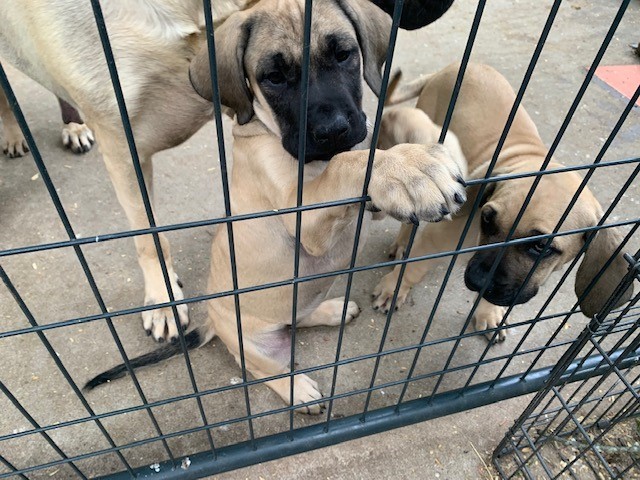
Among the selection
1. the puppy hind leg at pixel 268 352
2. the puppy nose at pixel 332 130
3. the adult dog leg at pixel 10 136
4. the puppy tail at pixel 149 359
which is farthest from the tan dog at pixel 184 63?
the adult dog leg at pixel 10 136

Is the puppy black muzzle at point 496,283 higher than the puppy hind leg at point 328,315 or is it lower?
higher

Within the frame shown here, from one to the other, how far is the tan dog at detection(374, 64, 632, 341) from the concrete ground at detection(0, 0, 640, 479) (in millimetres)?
242

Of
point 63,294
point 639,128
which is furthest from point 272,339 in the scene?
point 639,128

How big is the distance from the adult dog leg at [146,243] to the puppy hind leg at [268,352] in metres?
0.27

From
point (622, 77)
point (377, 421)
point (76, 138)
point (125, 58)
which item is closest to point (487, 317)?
point (377, 421)

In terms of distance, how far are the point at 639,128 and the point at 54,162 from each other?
159 inches

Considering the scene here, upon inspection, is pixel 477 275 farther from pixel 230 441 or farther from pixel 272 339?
pixel 230 441

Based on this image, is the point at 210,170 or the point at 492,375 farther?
the point at 210,170

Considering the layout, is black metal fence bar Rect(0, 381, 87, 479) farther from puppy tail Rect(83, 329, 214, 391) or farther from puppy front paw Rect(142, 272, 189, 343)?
puppy front paw Rect(142, 272, 189, 343)

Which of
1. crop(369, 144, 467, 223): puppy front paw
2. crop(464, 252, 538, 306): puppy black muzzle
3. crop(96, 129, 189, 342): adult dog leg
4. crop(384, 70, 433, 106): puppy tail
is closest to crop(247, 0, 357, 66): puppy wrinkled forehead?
crop(369, 144, 467, 223): puppy front paw

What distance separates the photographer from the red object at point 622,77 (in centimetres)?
402

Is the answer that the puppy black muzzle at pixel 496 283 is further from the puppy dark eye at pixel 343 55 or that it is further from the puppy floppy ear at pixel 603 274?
the puppy dark eye at pixel 343 55

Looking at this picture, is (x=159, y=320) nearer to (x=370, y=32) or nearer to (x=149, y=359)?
(x=149, y=359)

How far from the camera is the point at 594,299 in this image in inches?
69.4
